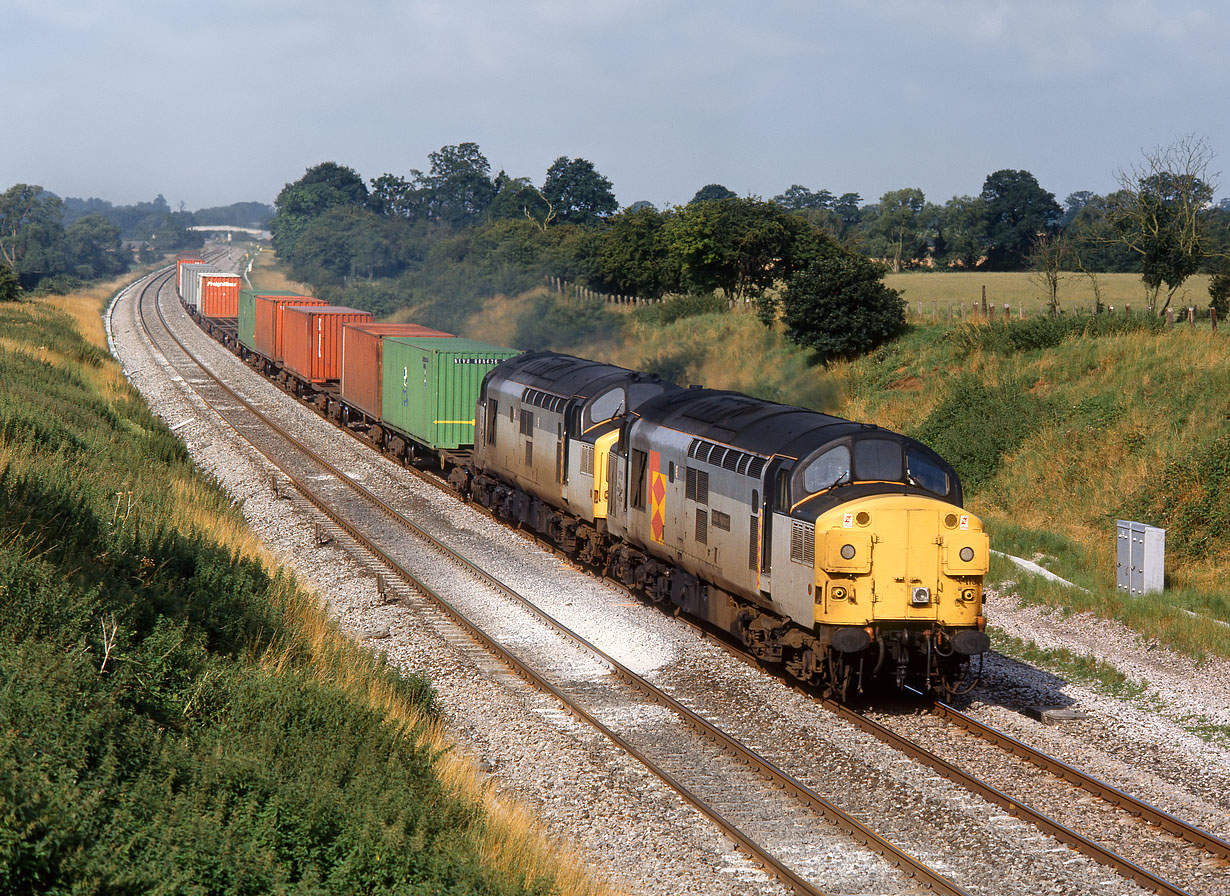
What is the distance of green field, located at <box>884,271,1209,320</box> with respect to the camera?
46.6 meters

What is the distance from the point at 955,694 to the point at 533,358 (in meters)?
14.8

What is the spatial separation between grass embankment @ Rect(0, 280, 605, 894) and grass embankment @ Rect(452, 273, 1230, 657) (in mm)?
12508

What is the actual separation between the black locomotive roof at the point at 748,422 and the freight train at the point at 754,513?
39 millimetres

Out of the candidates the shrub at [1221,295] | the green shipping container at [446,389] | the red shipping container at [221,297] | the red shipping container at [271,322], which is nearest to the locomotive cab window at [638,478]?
the green shipping container at [446,389]

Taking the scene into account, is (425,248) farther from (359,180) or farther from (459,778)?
(459,778)

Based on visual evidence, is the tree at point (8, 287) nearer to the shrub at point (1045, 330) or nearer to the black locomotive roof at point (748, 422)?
the shrub at point (1045, 330)

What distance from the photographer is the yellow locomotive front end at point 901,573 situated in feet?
47.9

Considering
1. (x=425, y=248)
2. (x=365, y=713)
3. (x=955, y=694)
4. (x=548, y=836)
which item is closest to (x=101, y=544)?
(x=365, y=713)

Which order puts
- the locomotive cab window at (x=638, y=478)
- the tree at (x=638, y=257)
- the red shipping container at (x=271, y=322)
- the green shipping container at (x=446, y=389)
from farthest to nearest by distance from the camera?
the tree at (x=638, y=257) → the red shipping container at (x=271, y=322) → the green shipping container at (x=446, y=389) → the locomotive cab window at (x=638, y=478)

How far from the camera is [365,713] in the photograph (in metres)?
12.2

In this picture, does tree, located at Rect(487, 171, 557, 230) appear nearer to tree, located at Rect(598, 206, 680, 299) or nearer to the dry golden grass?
the dry golden grass

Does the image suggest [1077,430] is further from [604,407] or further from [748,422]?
[748,422]

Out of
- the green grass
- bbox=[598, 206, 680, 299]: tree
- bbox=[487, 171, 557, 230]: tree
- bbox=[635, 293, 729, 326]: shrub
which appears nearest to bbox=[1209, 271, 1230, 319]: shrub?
the green grass

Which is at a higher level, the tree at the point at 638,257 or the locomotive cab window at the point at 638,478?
the tree at the point at 638,257
